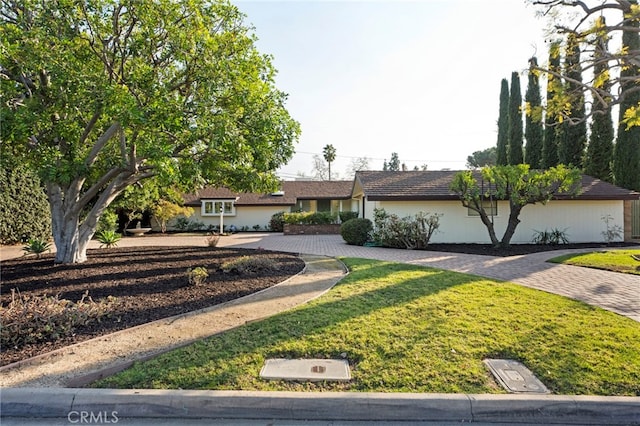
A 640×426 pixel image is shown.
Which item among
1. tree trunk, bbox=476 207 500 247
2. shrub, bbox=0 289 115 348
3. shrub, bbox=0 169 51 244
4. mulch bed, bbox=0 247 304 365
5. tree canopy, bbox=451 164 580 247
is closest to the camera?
shrub, bbox=0 289 115 348

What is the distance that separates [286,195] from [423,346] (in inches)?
1004

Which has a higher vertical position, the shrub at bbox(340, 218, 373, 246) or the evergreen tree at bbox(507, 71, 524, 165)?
the evergreen tree at bbox(507, 71, 524, 165)

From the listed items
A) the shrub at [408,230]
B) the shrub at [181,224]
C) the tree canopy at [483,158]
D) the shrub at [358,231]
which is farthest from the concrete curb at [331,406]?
the tree canopy at [483,158]

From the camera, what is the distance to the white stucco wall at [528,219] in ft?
52.0

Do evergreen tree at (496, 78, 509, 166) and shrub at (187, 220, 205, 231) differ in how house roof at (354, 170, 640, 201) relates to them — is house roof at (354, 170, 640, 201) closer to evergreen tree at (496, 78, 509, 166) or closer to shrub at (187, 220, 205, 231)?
evergreen tree at (496, 78, 509, 166)

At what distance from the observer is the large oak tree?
22.9 feet

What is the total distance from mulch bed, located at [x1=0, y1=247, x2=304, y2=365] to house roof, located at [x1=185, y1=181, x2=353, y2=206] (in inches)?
626

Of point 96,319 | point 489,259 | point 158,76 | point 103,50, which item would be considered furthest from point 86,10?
point 489,259

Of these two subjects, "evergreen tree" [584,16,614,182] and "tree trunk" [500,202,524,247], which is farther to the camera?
"evergreen tree" [584,16,614,182]

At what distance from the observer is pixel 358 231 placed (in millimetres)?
15805

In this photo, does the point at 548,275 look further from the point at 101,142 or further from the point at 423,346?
the point at 101,142

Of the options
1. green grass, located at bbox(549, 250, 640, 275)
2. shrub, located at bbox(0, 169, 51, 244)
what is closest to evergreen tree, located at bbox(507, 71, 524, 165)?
green grass, located at bbox(549, 250, 640, 275)

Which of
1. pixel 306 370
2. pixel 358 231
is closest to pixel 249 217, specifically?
pixel 358 231

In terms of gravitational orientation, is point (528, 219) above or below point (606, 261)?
above
